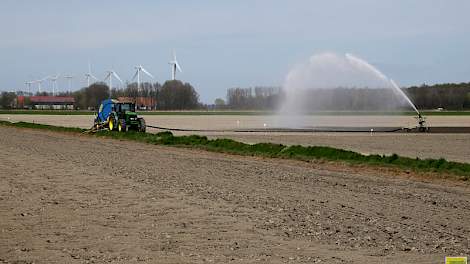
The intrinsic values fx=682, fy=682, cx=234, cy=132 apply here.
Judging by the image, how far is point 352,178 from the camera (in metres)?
22.9

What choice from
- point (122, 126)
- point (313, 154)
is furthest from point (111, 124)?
point (313, 154)

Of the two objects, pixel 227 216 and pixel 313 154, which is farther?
pixel 313 154

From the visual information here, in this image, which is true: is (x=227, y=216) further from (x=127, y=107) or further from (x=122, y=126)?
(x=127, y=107)

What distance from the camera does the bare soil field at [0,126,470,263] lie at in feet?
35.0

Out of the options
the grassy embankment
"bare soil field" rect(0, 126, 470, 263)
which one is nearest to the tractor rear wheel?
the grassy embankment

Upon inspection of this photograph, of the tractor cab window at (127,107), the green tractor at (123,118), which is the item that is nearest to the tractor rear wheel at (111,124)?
the green tractor at (123,118)

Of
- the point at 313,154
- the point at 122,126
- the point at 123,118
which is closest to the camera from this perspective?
the point at 313,154

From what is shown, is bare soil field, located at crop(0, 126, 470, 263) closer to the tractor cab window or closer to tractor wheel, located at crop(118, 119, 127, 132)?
tractor wheel, located at crop(118, 119, 127, 132)

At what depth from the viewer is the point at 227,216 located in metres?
14.5

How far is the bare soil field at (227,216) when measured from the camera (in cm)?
1066

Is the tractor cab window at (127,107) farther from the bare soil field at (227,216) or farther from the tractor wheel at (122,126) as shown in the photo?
the bare soil field at (227,216)

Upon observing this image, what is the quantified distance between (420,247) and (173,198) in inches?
306

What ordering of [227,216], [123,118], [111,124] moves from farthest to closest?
1. [111,124]
2. [123,118]
3. [227,216]

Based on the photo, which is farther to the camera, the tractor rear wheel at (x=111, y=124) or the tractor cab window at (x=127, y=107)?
the tractor rear wheel at (x=111, y=124)
